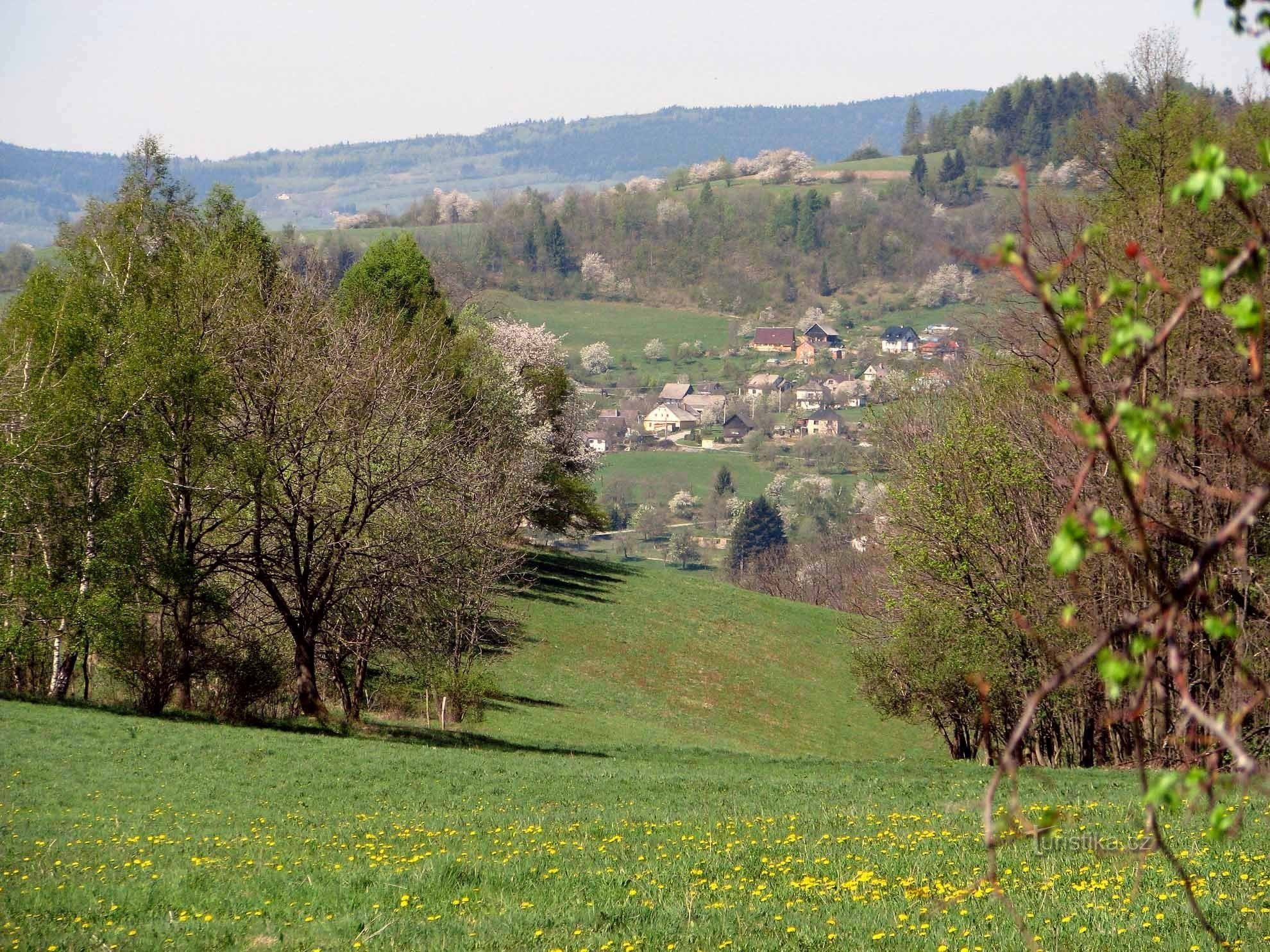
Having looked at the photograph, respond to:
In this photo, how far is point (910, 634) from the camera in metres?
30.2

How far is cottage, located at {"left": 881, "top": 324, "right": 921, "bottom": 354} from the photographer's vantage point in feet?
616

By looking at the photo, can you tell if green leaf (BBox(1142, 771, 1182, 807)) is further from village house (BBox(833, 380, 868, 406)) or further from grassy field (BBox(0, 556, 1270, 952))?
village house (BBox(833, 380, 868, 406))

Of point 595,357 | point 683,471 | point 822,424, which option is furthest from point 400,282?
point 822,424

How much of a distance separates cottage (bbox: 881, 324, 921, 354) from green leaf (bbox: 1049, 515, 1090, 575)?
7321 inches

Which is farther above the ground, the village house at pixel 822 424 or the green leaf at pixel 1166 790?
the green leaf at pixel 1166 790

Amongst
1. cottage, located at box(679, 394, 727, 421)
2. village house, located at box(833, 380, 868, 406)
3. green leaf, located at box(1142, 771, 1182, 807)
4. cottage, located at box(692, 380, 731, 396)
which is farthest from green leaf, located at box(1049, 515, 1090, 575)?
village house, located at box(833, 380, 868, 406)

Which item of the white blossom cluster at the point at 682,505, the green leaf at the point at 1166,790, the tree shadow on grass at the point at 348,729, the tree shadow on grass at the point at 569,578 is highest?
the green leaf at the point at 1166,790

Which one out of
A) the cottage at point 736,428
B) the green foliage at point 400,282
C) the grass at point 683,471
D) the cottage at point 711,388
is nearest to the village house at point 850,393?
the cottage at point 736,428

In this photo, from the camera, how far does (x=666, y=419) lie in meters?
182

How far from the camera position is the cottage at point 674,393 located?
182 m

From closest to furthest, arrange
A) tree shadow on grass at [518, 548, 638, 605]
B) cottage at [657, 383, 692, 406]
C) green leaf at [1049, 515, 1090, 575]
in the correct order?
green leaf at [1049, 515, 1090, 575] → tree shadow on grass at [518, 548, 638, 605] → cottage at [657, 383, 692, 406]

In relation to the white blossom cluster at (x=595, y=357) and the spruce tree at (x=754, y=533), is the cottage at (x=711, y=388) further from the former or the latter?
the spruce tree at (x=754, y=533)

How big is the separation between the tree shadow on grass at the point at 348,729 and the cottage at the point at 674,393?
5874 inches

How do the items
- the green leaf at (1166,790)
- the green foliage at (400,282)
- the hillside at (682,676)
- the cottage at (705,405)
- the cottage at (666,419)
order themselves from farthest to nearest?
1. the cottage at (705,405)
2. the cottage at (666,419)
3. the green foliage at (400,282)
4. the hillside at (682,676)
5. the green leaf at (1166,790)
